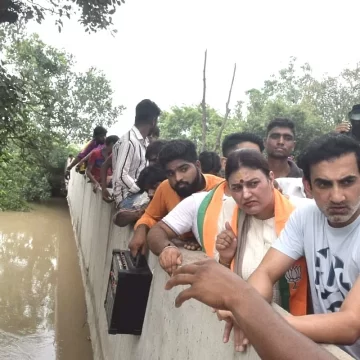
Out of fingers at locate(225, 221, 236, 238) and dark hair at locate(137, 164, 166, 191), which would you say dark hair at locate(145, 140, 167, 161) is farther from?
fingers at locate(225, 221, 236, 238)

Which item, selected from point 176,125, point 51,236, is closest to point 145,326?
point 51,236

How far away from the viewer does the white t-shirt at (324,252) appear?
1.63 metres

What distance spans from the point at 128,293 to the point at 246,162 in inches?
57.6

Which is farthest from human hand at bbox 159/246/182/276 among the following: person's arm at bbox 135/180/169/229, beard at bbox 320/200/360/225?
beard at bbox 320/200/360/225

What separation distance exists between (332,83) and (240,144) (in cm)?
2334

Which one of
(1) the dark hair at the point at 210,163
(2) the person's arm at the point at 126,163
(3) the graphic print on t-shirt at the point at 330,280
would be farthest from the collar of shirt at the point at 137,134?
(3) the graphic print on t-shirt at the point at 330,280

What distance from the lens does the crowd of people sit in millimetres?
1359

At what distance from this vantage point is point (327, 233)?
1.74 meters

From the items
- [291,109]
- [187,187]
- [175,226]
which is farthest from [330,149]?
[291,109]

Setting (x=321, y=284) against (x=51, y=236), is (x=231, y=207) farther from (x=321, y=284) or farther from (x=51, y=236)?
(x=51, y=236)

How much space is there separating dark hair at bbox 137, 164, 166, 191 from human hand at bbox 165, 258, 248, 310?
230 cm

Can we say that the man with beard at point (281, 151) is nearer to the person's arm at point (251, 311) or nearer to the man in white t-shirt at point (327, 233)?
the man in white t-shirt at point (327, 233)

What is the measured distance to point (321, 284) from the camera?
5.65ft

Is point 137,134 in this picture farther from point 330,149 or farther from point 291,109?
point 291,109
